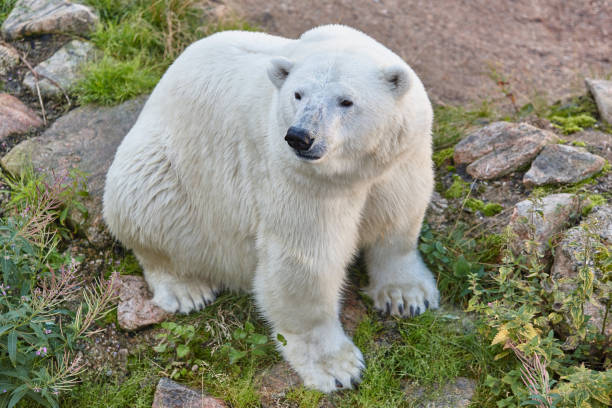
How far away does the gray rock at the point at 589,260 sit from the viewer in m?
3.12

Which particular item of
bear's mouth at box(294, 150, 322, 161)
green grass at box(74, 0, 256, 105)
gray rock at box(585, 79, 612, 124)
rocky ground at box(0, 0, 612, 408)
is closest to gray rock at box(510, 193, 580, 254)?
rocky ground at box(0, 0, 612, 408)

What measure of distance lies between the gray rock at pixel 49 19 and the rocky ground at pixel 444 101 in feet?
0.04

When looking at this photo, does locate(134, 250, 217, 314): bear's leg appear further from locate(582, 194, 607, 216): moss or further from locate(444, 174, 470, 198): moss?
A: locate(582, 194, 607, 216): moss

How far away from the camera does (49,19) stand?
5.50 metres

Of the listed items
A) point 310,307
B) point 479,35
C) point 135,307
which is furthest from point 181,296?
point 479,35

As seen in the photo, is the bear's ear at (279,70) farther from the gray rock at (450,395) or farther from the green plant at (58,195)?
the green plant at (58,195)

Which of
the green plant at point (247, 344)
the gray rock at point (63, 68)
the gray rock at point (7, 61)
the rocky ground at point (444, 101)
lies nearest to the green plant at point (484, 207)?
the rocky ground at point (444, 101)

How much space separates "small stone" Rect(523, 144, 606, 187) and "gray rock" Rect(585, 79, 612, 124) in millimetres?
654

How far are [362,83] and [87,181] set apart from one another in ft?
8.66

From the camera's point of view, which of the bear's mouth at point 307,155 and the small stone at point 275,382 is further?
the small stone at point 275,382

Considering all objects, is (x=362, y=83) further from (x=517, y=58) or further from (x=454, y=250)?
(x=517, y=58)

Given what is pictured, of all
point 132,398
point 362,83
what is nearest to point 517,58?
point 362,83

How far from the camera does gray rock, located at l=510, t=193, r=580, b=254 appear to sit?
362 centimetres

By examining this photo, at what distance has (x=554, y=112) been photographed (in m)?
4.96
